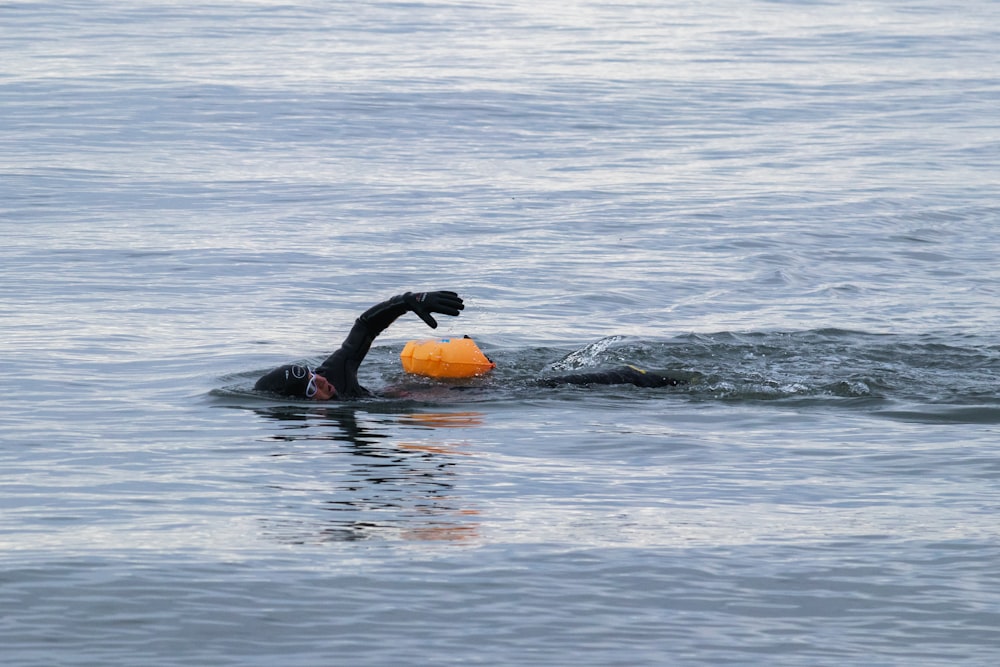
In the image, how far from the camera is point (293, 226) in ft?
65.2

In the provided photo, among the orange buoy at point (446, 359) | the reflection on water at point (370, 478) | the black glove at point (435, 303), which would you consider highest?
the black glove at point (435, 303)

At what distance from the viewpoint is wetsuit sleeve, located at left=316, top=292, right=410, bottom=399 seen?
38.6 ft

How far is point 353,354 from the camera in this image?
1186 cm

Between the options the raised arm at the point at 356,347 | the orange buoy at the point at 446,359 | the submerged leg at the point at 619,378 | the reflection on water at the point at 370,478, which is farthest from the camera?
the submerged leg at the point at 619,378

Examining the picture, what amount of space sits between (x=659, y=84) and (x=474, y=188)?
11.5 meters

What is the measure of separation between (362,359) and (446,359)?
657 millimetres

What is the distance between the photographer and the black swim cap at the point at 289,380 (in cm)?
1180

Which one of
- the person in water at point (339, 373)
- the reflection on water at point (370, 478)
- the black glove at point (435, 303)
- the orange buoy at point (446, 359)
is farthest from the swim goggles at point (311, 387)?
the black glove at point (435, 303)

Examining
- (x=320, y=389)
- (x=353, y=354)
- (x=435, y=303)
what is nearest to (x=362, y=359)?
(x=353, y=354)

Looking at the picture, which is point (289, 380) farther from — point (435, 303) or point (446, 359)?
point (435, 303)

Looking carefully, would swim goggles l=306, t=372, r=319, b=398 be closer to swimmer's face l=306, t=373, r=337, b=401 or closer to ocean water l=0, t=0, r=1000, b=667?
swimmer's face l=306, t=373, r=337, b=401

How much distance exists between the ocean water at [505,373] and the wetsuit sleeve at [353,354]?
23 centimetres

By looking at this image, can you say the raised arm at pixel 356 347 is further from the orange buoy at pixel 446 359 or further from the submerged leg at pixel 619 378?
the submerged leg at pixel 619 378

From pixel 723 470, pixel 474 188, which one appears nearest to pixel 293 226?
pixel 474 188
